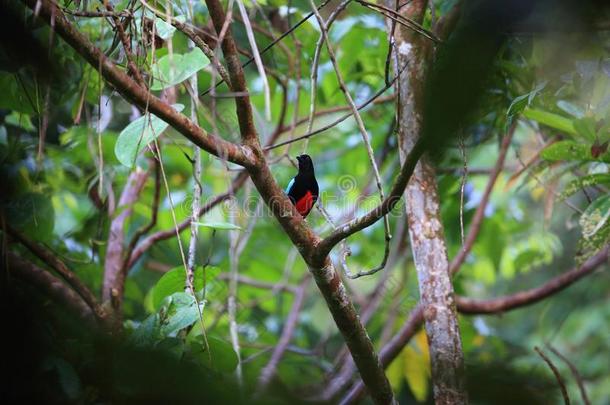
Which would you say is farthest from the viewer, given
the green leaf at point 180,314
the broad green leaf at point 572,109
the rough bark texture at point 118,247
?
the rough bark texture at point 118,247

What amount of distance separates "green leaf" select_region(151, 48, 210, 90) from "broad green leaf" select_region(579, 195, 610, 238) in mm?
1691

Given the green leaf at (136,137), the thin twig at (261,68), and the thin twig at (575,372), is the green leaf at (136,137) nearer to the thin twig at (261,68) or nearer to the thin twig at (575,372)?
the thin twig at (261,68)

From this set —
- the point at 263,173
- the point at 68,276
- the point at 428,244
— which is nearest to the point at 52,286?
the point at 68,276

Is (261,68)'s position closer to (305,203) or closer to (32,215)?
(32,215)

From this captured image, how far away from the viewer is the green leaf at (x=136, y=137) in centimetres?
221

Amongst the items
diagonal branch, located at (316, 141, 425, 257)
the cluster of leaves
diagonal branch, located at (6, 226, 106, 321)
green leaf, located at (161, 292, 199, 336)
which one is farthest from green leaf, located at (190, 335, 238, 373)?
diagonal branch, located at (6, 226, 106, 321)

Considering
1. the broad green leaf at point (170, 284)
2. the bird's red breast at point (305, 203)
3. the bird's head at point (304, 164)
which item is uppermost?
the bird's head at point (304, 164)

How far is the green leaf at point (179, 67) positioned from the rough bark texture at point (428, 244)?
0.83 metres

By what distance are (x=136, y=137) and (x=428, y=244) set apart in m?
1.33

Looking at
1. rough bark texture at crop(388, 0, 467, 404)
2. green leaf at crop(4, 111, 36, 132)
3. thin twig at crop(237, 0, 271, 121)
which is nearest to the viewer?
thin twig at crop(237, 0, 271, 121)

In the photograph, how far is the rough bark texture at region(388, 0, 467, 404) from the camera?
2680mm

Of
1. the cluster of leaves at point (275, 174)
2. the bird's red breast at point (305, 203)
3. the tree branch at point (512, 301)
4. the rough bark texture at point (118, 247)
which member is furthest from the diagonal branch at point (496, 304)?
the rough bark texture at point (118, 247)

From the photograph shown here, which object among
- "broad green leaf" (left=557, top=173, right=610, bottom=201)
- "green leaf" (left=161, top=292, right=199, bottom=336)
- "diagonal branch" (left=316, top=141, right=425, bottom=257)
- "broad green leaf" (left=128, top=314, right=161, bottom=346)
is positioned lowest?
"broad green leaf" (left=128, top=314, right=161, bottom=346)

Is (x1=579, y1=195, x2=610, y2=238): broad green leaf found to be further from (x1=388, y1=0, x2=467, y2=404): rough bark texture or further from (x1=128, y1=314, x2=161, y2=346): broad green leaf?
(x1=128, y1=314, x2=161, y2=346): broad green leaf
